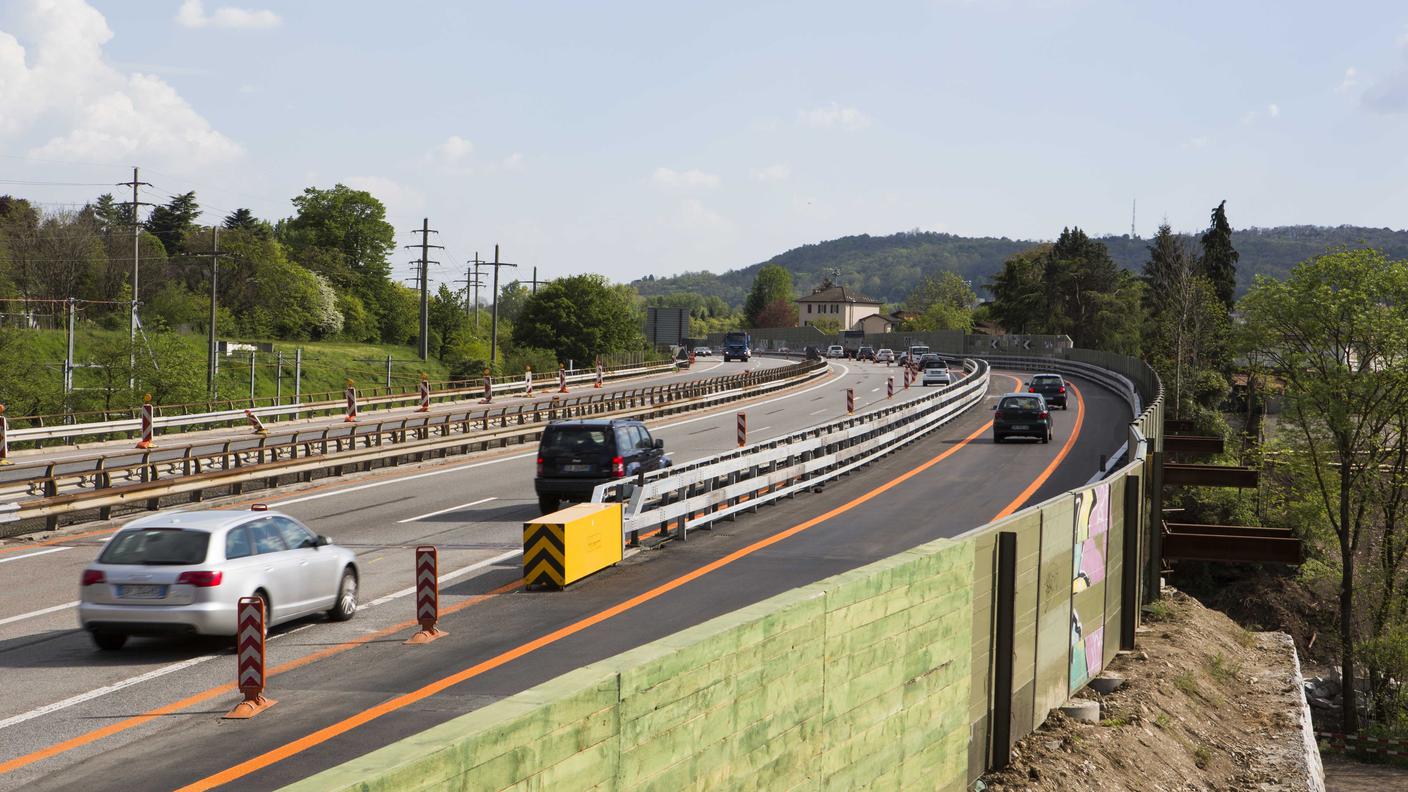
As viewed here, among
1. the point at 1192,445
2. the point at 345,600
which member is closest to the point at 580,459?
the point at 345,600

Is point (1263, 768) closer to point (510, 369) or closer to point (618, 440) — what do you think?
point (618, 440)

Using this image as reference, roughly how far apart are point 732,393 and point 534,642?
46.8m

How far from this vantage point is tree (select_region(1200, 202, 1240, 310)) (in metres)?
121

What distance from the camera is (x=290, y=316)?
119 metres

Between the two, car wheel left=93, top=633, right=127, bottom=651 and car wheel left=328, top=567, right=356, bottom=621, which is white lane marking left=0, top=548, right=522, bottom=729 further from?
car wheel left=93, top=633, right=127, bottom=651

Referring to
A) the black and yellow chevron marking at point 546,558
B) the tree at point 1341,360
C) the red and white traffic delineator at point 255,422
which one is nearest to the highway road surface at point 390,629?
the black and yellow chevron marking at point 546,558

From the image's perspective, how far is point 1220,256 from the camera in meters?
122

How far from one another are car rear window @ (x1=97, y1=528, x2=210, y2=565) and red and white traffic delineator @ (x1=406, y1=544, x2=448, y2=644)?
2.35 m

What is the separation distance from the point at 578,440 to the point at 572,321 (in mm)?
81188

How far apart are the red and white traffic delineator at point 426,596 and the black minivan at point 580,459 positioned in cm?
936

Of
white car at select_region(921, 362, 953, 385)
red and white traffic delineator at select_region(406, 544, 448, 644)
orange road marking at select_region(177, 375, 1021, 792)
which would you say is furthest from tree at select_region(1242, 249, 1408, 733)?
red and white traffic delineator at select_region(406, 544, 448, 644)

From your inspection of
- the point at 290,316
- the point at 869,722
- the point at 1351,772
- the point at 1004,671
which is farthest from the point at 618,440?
the point at 290,316

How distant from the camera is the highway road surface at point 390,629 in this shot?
10.4 meters

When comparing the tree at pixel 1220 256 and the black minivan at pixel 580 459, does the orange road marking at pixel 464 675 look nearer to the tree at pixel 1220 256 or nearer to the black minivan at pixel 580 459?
the black minivan at pixel 580 459
